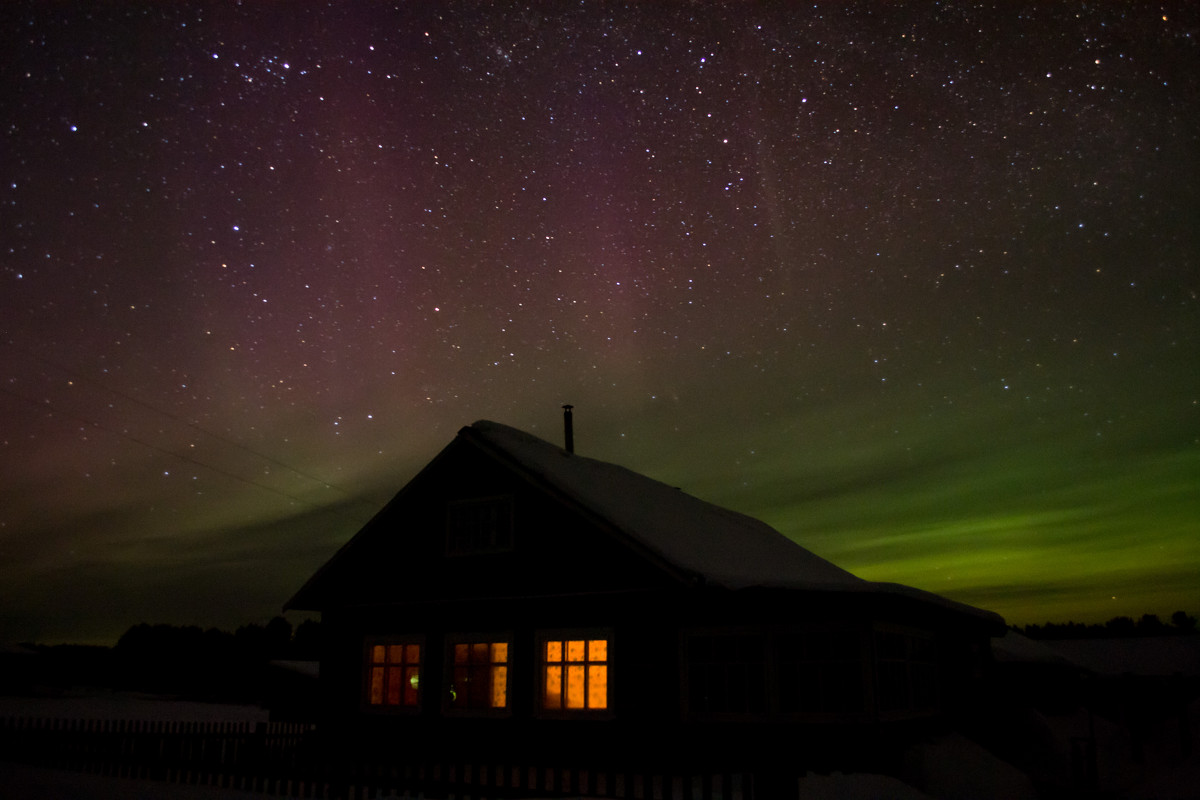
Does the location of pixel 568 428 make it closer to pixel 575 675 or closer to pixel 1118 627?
pixel 575 675

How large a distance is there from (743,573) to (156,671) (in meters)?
77.6

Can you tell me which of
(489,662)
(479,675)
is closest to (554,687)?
(489,662)

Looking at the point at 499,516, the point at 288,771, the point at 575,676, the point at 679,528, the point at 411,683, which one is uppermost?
the point at 499,516

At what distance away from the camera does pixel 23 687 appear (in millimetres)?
60469

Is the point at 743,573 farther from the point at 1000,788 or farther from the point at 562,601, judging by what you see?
the point at 1000,788

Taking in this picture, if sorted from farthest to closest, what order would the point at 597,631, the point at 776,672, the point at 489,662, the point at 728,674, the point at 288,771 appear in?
the point at 489,662 < the point at 597,631 < the point at 728,674 < the point at 776,672 < the point at 288,771

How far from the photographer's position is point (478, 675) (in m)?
18.5

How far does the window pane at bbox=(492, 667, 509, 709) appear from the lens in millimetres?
18062

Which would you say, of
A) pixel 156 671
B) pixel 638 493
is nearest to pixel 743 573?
pixel 638 493

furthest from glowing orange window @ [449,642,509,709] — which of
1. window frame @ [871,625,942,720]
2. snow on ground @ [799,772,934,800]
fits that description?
window frame @ [871,625,942,720]

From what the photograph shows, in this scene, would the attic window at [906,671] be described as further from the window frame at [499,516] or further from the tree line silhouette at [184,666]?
the tree line silhouette at [184,666]

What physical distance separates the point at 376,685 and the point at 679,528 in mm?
8325

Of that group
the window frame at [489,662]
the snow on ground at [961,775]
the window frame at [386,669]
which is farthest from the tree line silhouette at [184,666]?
the snow on ground at [961,775]

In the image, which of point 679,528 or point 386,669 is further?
point 386,669
